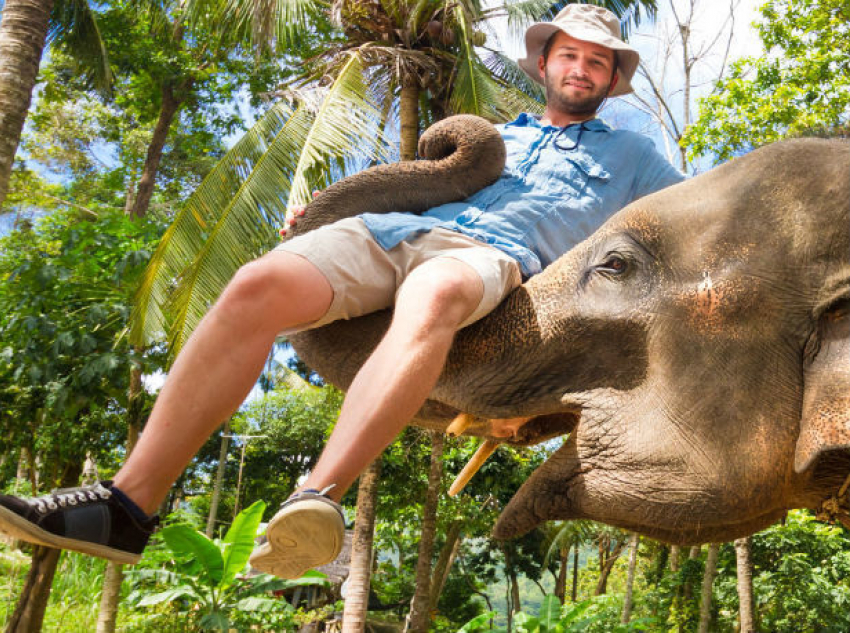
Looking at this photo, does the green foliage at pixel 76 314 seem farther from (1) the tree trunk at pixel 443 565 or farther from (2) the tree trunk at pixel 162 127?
(1) the tree trunk at pixel 443 565

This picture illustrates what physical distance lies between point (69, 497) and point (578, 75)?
59.2 inches

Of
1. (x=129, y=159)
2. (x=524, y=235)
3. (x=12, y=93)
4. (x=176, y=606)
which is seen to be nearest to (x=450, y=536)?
(x=176, y=606)

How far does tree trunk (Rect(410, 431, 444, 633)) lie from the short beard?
7.36 metres

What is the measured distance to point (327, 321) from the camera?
5.22 ft

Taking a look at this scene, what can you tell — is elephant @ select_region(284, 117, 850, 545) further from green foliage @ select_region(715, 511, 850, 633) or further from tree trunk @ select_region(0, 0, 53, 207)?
green foliage @ select_region(715, 511, 850, 633)

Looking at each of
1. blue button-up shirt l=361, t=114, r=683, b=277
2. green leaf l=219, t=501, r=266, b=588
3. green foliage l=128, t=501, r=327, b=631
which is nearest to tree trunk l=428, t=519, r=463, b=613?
green foliage l=128, t=501, r=327, b=631

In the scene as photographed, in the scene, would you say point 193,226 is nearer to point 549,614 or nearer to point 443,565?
point 549,614

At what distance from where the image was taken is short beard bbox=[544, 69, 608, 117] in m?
2.09

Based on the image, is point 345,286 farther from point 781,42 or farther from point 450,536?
point 450,536

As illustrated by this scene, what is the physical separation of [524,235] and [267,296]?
0.70 meters

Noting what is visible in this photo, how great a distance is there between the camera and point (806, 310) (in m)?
1.31

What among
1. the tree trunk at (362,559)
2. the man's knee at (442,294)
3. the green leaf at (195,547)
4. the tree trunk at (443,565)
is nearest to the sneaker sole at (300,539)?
the man's knee at (442,294)

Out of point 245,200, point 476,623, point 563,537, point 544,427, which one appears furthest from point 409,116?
point 563,537

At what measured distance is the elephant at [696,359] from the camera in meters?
1.26
